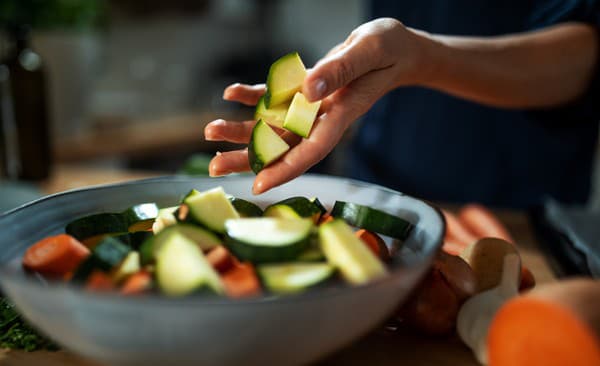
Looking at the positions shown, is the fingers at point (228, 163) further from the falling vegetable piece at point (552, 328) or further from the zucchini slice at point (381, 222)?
the falling vegetable piece at point (552, 328)

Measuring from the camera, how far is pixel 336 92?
913 mm

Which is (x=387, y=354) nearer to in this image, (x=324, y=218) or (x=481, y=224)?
(x=324, y=218)

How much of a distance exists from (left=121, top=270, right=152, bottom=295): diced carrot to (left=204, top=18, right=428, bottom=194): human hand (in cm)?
25

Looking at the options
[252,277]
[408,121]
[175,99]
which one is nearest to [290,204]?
[252,277]

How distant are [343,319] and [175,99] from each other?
13.8 feet

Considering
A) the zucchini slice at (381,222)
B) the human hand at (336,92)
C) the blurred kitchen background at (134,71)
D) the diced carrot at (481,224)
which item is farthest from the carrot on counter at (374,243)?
the blurred kitchen background at (134,71)

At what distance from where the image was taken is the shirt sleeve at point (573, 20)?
1453 mm

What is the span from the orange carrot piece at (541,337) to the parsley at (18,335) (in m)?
0.57

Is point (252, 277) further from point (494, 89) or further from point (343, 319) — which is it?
point (494, 89)

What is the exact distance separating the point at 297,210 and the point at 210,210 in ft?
0.40

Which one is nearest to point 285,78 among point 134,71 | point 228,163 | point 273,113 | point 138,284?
point 273,113

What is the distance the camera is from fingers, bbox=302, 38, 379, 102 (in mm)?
762

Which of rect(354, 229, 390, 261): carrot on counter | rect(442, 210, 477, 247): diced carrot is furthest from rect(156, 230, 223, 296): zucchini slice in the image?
rect(442, 210, 477, 247): diced carrot

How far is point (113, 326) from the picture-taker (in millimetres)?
542
